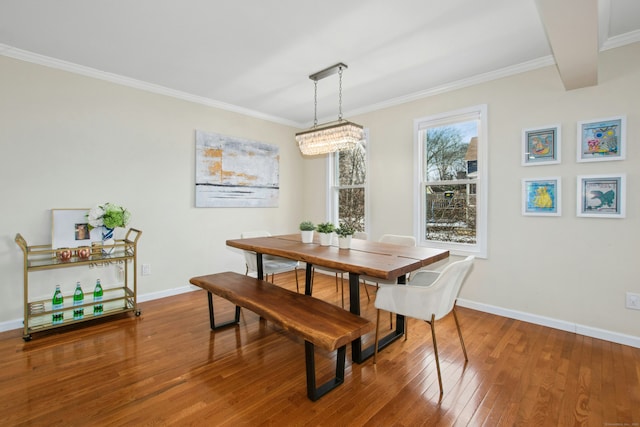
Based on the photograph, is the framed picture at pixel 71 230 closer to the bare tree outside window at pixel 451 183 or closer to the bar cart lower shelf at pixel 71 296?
the bar cart lower shelf at pixel 71 296

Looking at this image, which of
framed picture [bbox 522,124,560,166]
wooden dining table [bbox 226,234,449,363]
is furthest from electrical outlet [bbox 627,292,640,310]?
wooden dining table [bbox 226,234,449,363]

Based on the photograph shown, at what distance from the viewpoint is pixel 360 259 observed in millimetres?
2189

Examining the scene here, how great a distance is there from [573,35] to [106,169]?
4.13 meters

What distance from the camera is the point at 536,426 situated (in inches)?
62.7

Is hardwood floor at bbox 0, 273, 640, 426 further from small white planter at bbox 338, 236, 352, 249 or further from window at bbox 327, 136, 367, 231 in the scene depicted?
window at bbox 327, 136, 367, 231

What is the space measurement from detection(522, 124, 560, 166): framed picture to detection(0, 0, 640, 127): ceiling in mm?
424

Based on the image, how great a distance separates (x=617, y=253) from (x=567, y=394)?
1432 millimetres

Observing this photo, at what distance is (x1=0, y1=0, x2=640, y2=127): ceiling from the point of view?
2096mm

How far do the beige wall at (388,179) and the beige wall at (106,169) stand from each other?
0.03 feet

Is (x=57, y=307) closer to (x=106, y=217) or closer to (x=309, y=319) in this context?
(x=106, y=217)

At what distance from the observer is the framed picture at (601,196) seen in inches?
99.0

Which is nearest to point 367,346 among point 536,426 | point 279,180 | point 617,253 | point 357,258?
point 357,258

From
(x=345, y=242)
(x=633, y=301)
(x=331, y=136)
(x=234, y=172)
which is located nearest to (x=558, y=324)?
(x=633, y=301)

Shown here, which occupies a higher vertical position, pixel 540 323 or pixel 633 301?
pixel 633 301
